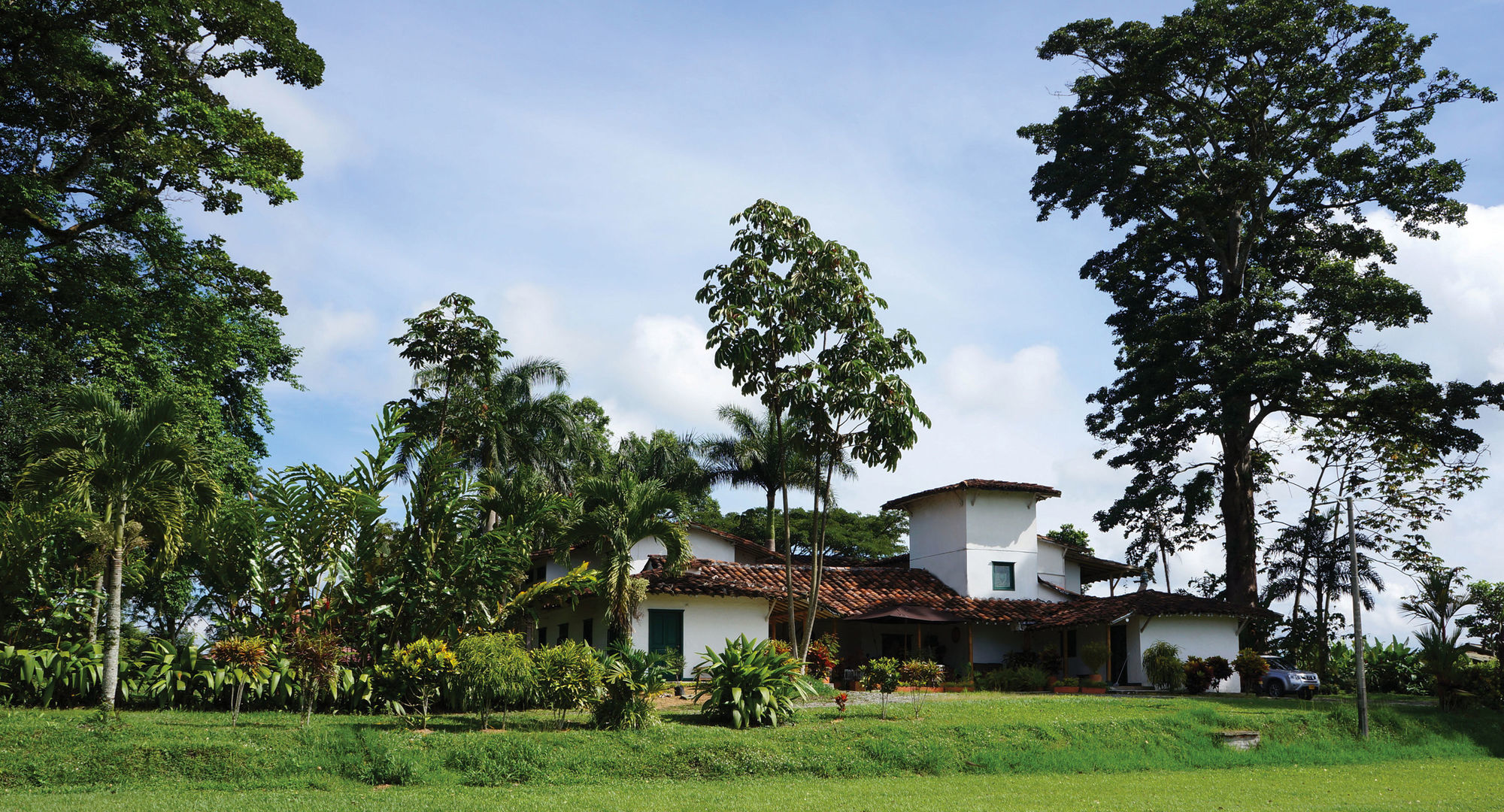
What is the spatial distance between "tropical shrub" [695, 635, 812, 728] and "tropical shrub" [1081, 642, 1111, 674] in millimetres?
14333

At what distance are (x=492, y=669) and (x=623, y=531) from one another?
6.76 meters

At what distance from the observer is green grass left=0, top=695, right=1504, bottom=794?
489 inches

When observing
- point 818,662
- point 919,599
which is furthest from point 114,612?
point 919,599

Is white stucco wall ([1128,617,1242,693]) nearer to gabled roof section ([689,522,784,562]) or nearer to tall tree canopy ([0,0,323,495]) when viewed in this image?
gabled roof section ([689,522,784,562])

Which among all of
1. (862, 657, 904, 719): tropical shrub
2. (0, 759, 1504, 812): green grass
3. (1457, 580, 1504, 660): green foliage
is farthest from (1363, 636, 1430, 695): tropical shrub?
(862, 657, 904, 719): tropical shrub

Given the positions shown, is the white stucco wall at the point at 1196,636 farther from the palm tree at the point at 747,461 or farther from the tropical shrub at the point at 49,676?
the tropical shrub at the point at 49,676

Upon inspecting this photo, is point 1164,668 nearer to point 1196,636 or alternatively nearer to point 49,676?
point 1196,636

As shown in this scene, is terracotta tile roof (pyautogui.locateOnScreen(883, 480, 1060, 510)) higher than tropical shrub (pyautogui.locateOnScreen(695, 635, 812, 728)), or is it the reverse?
terracotta tile roof (pyautogui.locateOnScreen(883, 480, 1060, 510))

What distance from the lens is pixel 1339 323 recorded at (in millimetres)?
31172

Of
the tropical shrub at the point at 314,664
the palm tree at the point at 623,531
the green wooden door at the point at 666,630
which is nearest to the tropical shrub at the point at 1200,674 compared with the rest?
the green wooden door at the point at 666,630

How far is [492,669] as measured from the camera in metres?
15.1

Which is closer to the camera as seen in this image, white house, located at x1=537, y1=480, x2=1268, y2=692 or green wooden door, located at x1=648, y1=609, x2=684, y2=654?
Answer: green wooden door, located at x1=648, y1=609, x2=684, y2=654

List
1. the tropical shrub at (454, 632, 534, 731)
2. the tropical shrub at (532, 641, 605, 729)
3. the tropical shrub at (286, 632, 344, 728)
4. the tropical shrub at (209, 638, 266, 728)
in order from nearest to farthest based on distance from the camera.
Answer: the tropical shrub at (209, 638, 266, 728) → the tropical shrub at (286, 632, 344, 728) → the tropical shrub at (454, 632, 534, 731) → the tropical shrub at (532, 641, 605, 729)

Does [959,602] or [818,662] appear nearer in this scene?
[818,662]
